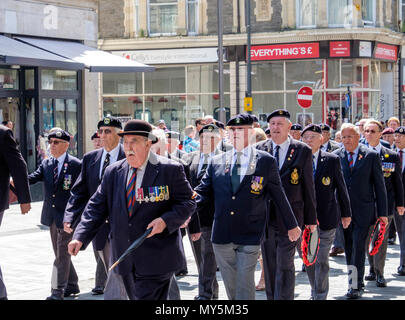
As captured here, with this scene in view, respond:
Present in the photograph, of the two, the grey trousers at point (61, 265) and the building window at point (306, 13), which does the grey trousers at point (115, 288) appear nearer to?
the grey trousers at point (61, 265)

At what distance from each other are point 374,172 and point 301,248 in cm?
186

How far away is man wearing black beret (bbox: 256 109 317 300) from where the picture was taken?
7.69 m

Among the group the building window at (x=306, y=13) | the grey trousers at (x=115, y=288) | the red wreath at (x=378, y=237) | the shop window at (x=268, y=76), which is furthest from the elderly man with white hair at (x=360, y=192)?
the shop window at (x=268, y=76)

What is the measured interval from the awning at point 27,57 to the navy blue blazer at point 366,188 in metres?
9.89

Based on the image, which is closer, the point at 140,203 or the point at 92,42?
the point at 140,203

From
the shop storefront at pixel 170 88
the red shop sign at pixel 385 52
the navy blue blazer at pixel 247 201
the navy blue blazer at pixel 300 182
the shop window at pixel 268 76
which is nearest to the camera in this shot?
the navy blue blazer at pixel 247 201

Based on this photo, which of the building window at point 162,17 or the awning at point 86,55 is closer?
the awning at point 86,55

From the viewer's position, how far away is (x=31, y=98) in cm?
2041

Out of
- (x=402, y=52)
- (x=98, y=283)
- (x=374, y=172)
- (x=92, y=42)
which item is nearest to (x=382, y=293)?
(x=374, y=172)

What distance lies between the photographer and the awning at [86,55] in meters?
19.7

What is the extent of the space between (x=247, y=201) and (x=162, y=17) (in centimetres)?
2905

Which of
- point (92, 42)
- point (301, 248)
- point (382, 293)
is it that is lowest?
point (382, 293)
